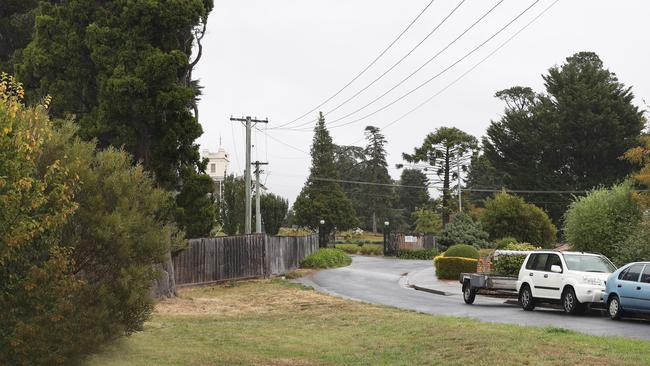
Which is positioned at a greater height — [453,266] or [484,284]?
[453,266]

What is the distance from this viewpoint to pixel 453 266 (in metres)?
35.9

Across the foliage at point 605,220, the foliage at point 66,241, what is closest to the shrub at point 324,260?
the foliage at point 605,220

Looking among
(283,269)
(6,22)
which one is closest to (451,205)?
(283,269)

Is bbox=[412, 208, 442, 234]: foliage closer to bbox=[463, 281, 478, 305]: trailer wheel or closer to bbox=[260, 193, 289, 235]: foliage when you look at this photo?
bbox=[260, 193, 289, 235]: foliage

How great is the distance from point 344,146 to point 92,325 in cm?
11475

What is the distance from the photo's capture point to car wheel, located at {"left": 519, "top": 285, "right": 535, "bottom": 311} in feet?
69.2

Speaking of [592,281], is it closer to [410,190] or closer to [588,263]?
[588,263]

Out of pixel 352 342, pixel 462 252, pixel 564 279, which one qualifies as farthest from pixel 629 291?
pixel 462 252

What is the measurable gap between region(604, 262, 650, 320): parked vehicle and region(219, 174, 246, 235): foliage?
47509mm

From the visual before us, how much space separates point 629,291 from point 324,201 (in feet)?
227

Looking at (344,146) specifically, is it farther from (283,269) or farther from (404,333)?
(404,333)

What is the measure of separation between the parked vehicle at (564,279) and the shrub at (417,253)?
131ft

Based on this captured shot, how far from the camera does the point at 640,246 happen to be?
974 inches

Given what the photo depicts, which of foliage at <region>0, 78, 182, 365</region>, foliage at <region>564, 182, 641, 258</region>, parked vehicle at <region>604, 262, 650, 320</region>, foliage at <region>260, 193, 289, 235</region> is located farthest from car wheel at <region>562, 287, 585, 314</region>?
foliage at <region>260, 193, 289, 235</region>
